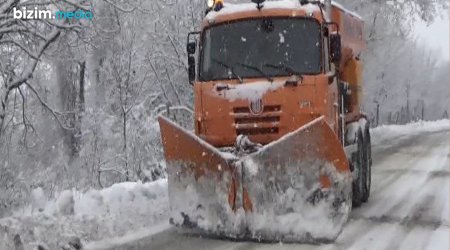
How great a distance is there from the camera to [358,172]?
923 centimetres

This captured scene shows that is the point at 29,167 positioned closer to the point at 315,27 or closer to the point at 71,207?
the point at 71,207

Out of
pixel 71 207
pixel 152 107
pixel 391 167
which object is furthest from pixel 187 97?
pixel 71 207

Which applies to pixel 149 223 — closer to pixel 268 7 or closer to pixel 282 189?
pixel 282 189

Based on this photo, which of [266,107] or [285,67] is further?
[285,67]

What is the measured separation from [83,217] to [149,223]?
0.83 m

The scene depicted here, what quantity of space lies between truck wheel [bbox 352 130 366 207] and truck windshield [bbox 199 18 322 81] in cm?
214

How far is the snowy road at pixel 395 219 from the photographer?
21.9 ft

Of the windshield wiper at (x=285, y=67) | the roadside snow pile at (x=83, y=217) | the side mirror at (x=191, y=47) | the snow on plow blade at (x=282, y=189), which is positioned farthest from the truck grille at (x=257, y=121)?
the roadside snow pile at (x=83, y=217)

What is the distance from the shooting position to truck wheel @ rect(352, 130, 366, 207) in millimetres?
9070

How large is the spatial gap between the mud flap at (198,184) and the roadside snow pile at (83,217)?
2.28ft

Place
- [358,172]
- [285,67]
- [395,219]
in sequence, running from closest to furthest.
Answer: [285,67] → [395,219] → [358,172]

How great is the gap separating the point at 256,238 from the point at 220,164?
907mm

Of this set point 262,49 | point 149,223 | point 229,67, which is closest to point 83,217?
point 149,223

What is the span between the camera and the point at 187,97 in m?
21.0
